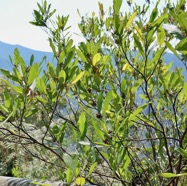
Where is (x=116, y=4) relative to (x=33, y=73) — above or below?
above

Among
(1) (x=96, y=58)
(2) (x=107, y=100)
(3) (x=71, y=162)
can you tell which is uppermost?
(1) (x=96, y=58)

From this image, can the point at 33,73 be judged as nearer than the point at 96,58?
Yes

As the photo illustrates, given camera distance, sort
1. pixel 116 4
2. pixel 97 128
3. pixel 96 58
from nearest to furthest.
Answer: pixel 97 128, pixel 116 4, pixel 96 58

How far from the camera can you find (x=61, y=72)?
30.5 inches

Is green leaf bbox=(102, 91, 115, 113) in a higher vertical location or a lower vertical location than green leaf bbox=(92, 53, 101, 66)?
lower

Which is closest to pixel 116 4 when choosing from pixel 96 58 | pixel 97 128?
pixel 96 58

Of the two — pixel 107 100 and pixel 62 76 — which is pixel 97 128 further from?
pixel 62 76

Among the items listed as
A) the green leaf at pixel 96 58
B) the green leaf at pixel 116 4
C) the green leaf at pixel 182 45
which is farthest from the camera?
the green leaf at pixel 96 58

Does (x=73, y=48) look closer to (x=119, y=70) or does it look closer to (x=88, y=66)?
(x=88, y=66)

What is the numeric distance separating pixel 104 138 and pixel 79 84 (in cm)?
33

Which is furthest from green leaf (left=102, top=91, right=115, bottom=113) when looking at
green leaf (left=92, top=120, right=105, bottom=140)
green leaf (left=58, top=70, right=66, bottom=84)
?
green leaf (left=58, top=70, right=66, bottom=84)

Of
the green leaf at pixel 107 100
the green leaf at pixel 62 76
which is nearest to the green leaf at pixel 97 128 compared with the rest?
the green leaf at pixel 107 100

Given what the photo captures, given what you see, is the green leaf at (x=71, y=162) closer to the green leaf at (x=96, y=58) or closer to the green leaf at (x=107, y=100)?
the green leaf at (x=107, y=100)

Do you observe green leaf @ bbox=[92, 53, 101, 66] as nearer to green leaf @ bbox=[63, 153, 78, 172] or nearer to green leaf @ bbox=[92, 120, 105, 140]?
green leaf @ bbox=[92, 120, 105, 140]
